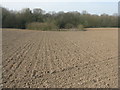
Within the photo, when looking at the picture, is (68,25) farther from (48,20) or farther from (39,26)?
(39,26)

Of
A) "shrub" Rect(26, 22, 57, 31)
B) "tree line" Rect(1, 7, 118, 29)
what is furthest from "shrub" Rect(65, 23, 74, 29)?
"shrub" Rect(26, 22, 57, 31)

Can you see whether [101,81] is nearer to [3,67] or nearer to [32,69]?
[32,69]

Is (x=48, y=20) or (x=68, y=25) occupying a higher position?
(x=48, y=20)

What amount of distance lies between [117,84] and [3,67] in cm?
471

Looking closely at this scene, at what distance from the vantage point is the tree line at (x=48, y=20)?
238 feet

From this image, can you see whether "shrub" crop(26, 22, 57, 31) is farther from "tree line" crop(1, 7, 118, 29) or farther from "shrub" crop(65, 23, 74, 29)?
"shrub" crop(65, 23, 74, 29)

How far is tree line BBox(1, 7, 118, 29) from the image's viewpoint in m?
72.4

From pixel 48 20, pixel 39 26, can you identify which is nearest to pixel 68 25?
pixel 48 20

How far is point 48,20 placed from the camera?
80.7 m

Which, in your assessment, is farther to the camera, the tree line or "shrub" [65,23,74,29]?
"shrub" [65,23,74,29]

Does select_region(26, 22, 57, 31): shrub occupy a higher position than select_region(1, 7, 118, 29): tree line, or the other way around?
select_region(1, 7, 118, 29): tree line

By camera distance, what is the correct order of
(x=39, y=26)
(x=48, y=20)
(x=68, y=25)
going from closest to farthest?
(x=39, y=26) < (x=48, y=20) < (x=68, y=25)

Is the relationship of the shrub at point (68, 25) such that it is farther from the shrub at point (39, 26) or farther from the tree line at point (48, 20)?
the shrub at point (39, 26)

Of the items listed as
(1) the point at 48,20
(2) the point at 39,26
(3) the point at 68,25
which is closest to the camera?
(2) the point at 39,26
